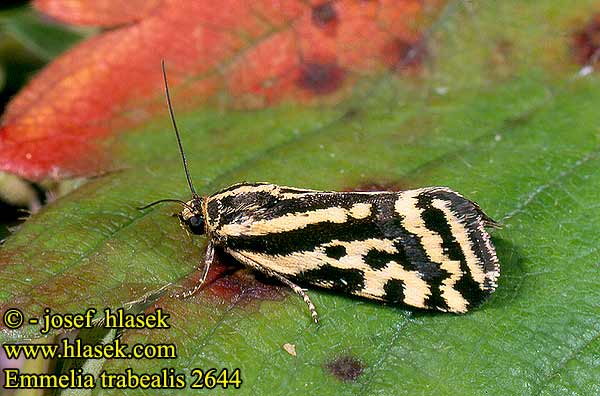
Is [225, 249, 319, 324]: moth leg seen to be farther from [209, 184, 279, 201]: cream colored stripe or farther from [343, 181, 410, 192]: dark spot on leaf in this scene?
[343, 181, 410, 192]: dark spot on leaf

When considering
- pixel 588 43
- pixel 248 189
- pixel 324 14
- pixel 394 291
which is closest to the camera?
pixel 394 291

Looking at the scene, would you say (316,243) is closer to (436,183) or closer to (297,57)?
(436,183)

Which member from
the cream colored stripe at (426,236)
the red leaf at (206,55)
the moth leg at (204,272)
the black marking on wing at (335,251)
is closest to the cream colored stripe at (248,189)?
the moth leg at (204,272)

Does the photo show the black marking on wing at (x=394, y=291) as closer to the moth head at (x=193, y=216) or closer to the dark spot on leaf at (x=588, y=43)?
the moth head at (x=193, y=216)

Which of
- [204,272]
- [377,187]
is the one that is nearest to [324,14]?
[377,187]

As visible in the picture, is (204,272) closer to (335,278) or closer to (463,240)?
(335,278)
